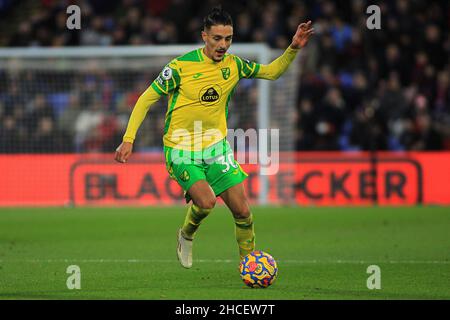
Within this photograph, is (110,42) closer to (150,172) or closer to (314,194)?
(150,172)

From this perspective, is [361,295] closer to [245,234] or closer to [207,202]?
[245,234]

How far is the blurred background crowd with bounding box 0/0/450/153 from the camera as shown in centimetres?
1822

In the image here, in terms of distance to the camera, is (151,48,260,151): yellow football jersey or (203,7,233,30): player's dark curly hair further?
(151,48,260,151): yellow football jersey

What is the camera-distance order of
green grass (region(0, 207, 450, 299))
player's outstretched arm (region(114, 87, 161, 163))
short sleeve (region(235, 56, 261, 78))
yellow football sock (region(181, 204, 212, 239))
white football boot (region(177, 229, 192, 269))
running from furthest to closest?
1. white football boot (region(177, 229, 192, 269))
2. short sleeve (region(235, 56, 261, 78))
3. yellow football sock (region(181, 204, 212, 239))
4. player's outstretched arm (region(114, 87, 161, 163))
5. green grass (region(0, 207, 450, 299))

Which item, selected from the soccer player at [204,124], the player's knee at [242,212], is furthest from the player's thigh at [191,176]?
the player's knee at [242,212]

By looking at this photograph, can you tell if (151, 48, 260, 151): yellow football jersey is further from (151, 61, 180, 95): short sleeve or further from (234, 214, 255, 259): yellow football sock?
(234, 214, 255, 259): yellow football sock

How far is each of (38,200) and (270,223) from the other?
5497mm

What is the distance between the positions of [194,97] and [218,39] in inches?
21.2

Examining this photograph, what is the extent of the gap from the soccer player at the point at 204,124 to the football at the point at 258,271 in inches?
23.4

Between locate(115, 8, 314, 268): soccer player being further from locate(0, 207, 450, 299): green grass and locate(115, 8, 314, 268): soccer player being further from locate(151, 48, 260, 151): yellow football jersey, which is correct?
locate(0, 207, 450, 299): green grass

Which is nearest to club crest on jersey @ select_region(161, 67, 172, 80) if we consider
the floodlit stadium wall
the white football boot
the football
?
the white football boot

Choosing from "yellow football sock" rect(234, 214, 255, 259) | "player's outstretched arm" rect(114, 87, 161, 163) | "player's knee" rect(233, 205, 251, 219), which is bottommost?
"yellow football sock" rect(234, 214, 255, 259)

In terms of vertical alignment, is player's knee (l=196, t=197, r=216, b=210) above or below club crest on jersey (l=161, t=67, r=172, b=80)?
below

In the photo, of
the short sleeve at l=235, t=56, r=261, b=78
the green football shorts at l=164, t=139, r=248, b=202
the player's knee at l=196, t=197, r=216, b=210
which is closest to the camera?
the player's knee at l=196, t=197, r=216, b=210
